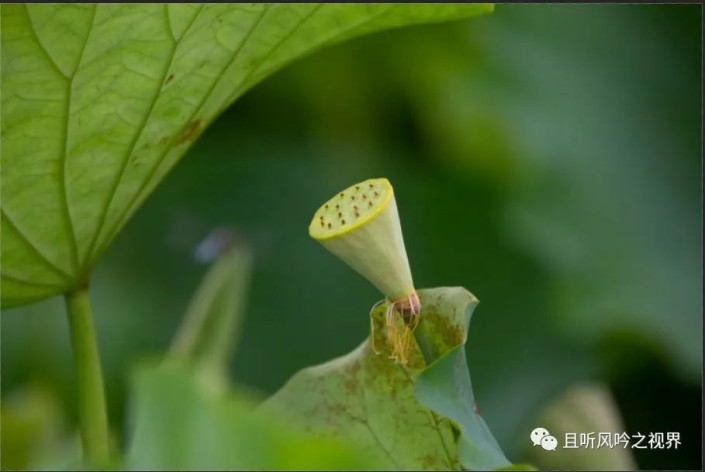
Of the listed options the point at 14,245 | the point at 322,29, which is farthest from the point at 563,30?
the point at 14,245

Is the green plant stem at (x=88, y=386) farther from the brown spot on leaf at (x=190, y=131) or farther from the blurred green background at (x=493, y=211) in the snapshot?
the blurred green background at (x=493, y=211)

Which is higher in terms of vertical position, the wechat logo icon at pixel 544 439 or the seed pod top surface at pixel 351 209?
the seed pod top surface at pixel 351 209

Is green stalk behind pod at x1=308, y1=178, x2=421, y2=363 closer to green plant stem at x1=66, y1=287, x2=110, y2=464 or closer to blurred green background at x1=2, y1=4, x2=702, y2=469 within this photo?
green plant stem at x1=66, y1=287, x2=110, y2=464

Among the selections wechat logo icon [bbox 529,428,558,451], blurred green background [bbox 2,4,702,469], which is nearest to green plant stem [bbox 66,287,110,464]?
wechat logo icon [bbox 529,428,558,451]

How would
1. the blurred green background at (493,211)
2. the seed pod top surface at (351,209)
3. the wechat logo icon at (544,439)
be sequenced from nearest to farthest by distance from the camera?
1. the seed pod top surface at (351,209)
2. the wechat logo icon at (544,439)
3. the blurred green background at (493,211)

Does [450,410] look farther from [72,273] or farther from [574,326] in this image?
[574,326]

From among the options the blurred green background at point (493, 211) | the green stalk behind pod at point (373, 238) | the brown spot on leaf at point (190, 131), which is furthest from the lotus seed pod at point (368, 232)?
the blurred green background at point (493, 211)

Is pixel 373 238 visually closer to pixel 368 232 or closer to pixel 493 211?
pixel 368 232
